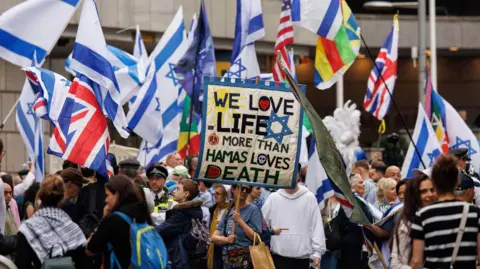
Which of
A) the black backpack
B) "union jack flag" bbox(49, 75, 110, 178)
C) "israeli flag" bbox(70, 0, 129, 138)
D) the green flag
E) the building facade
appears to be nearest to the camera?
the green flag

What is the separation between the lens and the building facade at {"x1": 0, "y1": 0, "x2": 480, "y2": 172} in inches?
1150

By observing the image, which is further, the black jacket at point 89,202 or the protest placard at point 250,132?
the protest placard at point 250,132

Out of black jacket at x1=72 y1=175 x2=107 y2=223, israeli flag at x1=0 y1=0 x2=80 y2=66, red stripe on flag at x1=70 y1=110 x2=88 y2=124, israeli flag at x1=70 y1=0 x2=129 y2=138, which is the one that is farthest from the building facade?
black jacket at x1=72 y1=175 x2=107 y2=223

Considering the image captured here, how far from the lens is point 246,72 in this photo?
2002 centimetres

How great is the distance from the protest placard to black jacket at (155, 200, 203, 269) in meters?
0.40

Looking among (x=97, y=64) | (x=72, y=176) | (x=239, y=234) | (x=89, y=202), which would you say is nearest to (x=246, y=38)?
(x=97, y=64)

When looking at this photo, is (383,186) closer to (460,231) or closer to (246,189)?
(246,189)

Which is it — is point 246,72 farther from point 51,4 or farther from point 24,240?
point 24,240

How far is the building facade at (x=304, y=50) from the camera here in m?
29.2

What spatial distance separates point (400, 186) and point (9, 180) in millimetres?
4249

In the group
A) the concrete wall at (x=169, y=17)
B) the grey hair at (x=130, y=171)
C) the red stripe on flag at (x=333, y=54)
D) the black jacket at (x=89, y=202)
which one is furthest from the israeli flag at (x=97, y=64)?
the concrete wall at (x=169, y=17)

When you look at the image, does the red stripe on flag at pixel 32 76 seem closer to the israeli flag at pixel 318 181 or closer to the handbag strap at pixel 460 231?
the israeli flag at pixel 318 181

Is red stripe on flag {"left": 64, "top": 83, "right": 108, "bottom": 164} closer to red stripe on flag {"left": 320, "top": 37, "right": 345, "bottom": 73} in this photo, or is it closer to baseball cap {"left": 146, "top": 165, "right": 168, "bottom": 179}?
baseball cap {"left": 146, "top": 165, "right": 168, "bottom": 179}

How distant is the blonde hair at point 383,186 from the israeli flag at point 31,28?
3865mm
